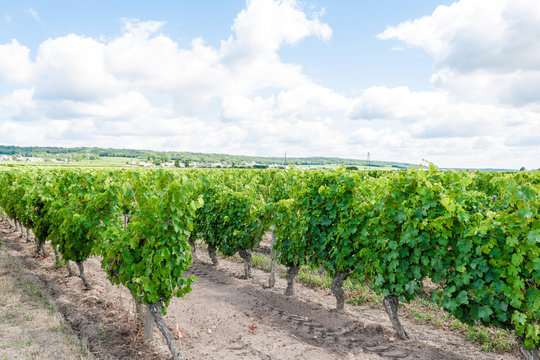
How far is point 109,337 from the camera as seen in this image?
5.71 meters

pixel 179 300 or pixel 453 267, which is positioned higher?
pixel 453 267

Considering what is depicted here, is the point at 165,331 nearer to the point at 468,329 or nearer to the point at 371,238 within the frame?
the point at 371,238

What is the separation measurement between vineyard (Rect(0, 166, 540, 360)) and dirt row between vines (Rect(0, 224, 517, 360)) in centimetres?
46

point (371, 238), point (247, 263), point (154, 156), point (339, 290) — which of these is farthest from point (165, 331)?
point (154, 156)

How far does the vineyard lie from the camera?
4.55 meters

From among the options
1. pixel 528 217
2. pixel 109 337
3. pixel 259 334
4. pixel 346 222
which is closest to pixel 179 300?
pixel 109 337

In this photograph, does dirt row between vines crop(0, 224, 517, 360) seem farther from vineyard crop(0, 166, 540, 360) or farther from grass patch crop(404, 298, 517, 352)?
vineyard crop(0, 166, 540, 360)

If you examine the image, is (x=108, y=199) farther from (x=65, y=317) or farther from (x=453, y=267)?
(x=453, y=267)

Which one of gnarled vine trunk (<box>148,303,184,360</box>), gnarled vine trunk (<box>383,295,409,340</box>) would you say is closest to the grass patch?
gnarled vine trunk (<box>383,295,409,340</box>)

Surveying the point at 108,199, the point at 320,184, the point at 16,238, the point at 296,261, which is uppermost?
the point at 320,184

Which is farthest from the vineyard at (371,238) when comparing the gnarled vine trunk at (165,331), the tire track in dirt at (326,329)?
the tire track in dirt at (326,329)

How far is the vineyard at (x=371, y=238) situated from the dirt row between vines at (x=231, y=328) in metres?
0.46

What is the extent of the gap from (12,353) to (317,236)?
5765mm

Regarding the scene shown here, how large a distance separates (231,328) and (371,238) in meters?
3.14
